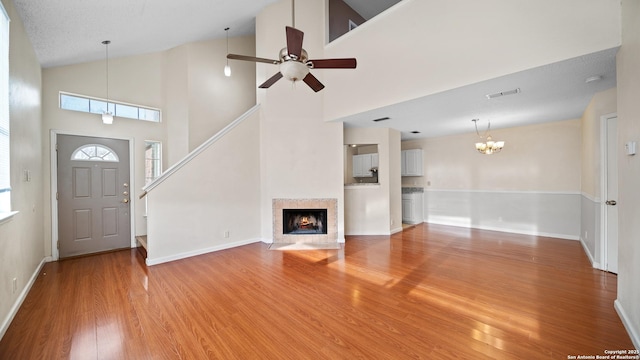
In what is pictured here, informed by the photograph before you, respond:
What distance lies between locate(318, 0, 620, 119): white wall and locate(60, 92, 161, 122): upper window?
3934mm

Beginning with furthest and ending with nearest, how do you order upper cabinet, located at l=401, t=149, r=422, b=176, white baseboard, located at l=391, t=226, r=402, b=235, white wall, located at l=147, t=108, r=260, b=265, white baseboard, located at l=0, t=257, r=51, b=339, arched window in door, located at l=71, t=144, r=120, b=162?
1. upper cabinet, located at l=401, t=149, r=422, b=176
2. white baseboard, located at l=391, t=226, r=402, b=235
3. arched window in door, located at l=71, t=144, r=120, b=162
4. white wall, located at l=147, t=108, r=260, b=265
5. white baseboard, located at l=0, t=257, r=51, b=339

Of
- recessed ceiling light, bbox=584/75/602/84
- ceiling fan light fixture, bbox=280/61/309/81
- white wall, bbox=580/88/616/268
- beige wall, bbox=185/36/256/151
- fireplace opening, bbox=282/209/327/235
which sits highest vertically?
beige wall, bbox=185/36/256/151

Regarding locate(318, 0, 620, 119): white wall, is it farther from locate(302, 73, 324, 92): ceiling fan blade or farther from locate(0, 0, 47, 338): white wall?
locate(0, 0, 47, 338): white wall

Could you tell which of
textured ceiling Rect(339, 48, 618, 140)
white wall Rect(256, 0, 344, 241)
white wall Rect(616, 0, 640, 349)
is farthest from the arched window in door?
white wall Rect(616, 0, 640, 349)

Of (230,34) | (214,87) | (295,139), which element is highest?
(230,34)

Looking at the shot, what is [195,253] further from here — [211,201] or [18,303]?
[18,303]

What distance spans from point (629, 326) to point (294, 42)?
3.80 metres

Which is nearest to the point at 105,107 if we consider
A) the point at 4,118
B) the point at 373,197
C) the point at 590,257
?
the point at 4,118

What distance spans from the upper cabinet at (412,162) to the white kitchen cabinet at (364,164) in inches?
48.8

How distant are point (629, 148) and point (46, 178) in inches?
288

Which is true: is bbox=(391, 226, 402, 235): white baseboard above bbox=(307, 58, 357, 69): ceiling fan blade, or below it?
below

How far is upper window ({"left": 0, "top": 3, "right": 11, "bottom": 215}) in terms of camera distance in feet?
7.32

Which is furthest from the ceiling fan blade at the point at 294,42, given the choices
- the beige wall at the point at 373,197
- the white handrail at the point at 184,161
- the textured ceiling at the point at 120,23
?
the beige wall at the point at 373,197

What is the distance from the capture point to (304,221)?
5.41m
